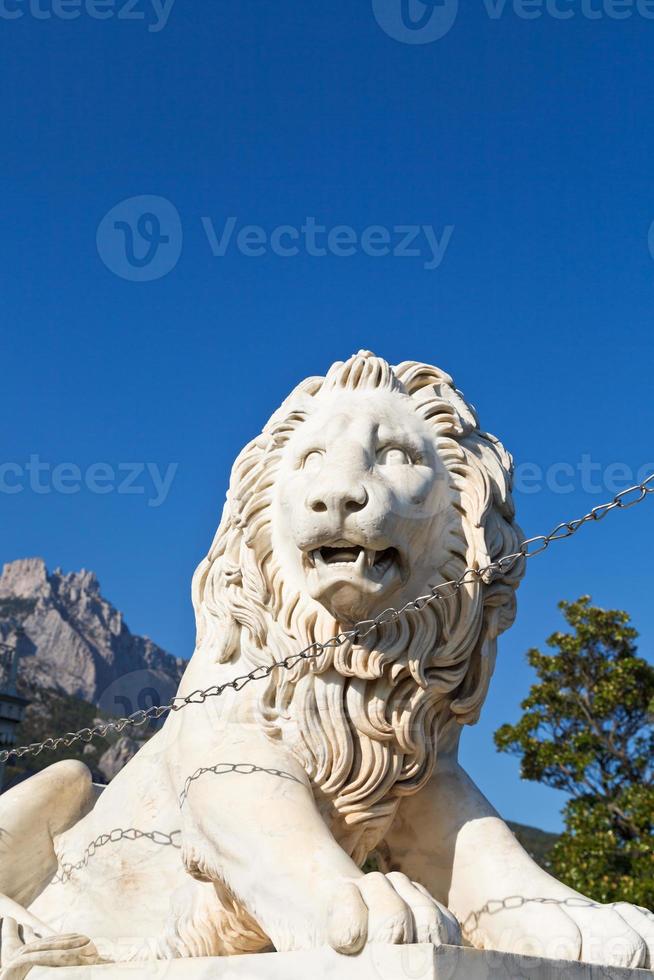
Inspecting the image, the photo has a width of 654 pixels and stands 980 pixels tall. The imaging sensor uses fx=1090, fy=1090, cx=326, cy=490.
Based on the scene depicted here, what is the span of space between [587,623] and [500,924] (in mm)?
10404

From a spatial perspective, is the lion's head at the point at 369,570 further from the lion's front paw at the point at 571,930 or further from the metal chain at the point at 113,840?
the metal chain at the point at 113,840

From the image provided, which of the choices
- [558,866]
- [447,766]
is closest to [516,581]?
[447,766]

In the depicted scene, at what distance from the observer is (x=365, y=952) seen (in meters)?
2.35

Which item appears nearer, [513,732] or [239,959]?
[239,959]

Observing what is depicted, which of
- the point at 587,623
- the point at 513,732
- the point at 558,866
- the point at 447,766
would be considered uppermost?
the point at 587,623

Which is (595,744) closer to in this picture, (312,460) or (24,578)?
(312,460)

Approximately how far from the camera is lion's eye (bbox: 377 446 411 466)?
315cm

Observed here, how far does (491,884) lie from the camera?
3.09m

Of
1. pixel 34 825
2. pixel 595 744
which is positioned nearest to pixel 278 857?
pixel 34 825

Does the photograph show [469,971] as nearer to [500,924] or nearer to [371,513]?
[500,924]

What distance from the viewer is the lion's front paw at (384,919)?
2.34 m

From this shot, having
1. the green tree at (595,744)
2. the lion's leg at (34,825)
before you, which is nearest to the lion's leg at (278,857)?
the lion's leg at (34,825)

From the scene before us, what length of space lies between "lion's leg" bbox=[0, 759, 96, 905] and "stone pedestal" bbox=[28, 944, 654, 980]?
1.42 meters

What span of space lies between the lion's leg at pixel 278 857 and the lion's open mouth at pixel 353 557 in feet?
1.81
